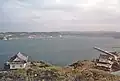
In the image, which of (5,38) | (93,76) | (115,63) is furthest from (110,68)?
(5,38)

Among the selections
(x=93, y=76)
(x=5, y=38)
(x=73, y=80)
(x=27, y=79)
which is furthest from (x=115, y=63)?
(x=5, y=38)

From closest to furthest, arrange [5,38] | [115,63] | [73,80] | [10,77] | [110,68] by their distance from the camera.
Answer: [73,80] → [10,77] → [110,68] → [115,63] → [5,38]

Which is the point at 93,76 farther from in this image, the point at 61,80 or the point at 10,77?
the point at 10,77

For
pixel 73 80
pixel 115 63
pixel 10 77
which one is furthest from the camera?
pixel 115 63

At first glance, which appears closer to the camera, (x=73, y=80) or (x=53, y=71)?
(x=73, y=80)

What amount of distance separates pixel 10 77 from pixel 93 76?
12.5ft

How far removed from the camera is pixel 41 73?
37.2 feet

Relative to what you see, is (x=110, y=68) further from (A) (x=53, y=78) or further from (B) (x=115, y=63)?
(A) (x=53, y=78)

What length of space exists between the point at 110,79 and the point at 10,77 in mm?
4542

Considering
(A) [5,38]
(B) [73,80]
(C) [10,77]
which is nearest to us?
(B) [73,80]

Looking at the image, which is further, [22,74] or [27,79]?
[22,74]

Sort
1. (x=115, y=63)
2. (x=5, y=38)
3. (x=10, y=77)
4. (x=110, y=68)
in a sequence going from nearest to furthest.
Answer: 1. (x=10, y=77)
2. (x=110, y=68)
3. (x=115, y=63)
4. (x=5, y=38)

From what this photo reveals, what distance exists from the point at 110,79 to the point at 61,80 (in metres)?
2.23

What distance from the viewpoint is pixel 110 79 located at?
1067 centimetres
